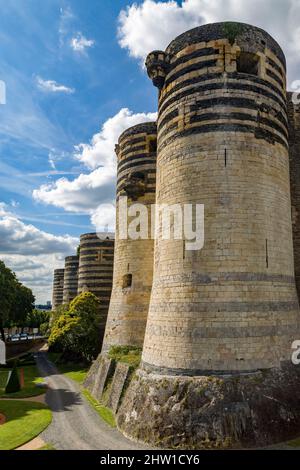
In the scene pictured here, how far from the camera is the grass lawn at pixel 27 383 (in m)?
23.8

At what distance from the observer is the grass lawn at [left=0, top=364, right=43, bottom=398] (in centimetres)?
2378

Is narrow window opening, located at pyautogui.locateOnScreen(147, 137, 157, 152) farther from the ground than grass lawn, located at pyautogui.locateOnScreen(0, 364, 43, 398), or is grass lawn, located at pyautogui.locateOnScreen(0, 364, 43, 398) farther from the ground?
narrow window opening, located at pyautogui.locateOnScreen(147, 137, 157, 152)

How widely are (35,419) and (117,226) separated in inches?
524

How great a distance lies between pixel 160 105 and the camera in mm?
18453

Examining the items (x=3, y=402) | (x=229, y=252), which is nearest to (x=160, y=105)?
(x=229, y=252)

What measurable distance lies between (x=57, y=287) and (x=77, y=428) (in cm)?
5560

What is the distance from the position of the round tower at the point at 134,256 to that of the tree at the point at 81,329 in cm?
722

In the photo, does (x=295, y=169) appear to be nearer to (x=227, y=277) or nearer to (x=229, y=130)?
(x=229, y=130)

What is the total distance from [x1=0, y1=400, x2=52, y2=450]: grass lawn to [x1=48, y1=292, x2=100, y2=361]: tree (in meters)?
9.61

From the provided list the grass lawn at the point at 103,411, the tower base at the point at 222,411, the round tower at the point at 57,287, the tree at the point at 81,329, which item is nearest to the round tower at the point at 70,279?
the round tower at the point at 57,287

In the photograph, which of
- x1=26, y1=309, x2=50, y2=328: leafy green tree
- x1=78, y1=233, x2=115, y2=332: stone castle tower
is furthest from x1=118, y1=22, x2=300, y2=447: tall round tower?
x1=26, y1=309, x2=50, y2=328: leafy green tree

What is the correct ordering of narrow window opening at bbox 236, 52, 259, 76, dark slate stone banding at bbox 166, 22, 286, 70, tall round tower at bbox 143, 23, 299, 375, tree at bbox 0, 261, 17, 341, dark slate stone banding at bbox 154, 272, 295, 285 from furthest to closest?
tree at bbox 0, 261, 17, 341 < narrow window opening at bbox 236, 52, 259, 76 < dark slate stone banding at bbox 166, 22, 286, 70 < dark slate stone banding at bbox 154, 272, 295, 285 < tall round tower at bbox 143, 23, 299, 375

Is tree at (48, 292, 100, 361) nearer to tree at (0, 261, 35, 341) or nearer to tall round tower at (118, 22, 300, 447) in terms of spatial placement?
tree at (0, 261, 35, 341)

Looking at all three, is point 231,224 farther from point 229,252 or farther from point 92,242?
point 92,242
